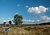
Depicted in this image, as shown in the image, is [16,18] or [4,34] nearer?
[4,34]

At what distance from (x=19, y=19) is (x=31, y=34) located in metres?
47.1

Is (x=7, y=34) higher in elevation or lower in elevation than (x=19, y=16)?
lower

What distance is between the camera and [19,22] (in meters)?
62.3

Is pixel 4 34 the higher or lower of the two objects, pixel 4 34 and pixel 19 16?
the lower

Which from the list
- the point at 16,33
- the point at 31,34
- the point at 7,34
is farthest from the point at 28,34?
the point at 7,34

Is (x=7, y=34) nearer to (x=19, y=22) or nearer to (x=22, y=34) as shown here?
(x=22, y=34)

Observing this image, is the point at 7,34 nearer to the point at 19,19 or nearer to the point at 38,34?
the point at 38,34

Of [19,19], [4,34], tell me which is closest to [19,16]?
[19,19]

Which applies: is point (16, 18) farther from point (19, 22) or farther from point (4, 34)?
point (4, 34)

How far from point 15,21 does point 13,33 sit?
153ft

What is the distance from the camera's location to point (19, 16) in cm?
6309

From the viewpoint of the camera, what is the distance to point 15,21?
63.6m

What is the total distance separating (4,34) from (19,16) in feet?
150

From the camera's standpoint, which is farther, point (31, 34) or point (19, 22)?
point (19, 22)
